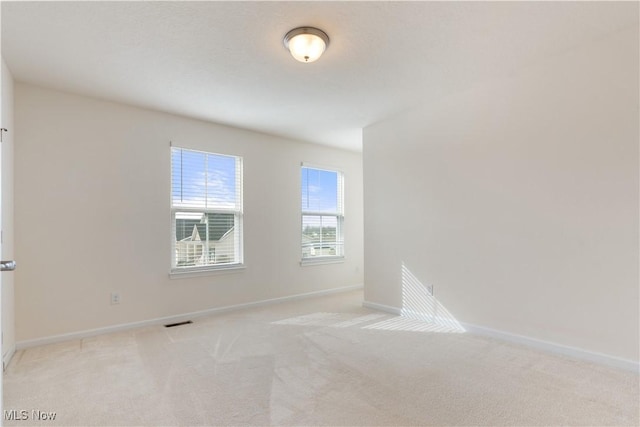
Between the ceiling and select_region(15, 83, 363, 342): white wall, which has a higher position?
the ceiling

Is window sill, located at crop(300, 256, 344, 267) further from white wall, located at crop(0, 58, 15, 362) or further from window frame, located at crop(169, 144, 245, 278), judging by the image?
white wall, located at crop(0, 58, 15, 362)

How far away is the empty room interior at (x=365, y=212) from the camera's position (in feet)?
7.88

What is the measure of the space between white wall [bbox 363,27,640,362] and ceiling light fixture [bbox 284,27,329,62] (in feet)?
6.09

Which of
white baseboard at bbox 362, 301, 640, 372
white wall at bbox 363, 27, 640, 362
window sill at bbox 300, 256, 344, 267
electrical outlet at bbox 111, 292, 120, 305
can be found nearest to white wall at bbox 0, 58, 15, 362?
electrical outlet at bbox 111, 292, 120, 305

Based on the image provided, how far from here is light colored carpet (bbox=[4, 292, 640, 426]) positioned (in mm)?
2152

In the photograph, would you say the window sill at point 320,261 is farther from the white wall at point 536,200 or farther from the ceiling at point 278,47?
the ceiling at point 278,47

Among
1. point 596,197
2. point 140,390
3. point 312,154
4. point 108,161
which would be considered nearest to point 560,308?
point 596,197

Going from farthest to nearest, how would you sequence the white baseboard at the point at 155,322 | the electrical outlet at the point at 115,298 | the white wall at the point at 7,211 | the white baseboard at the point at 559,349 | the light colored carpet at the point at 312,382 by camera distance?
the electrical outlet at the point at 115,298 → the white baseboard at the point at 155,322 → the white wall at the point at 7,211 → the white baseboard at the point at 559,349 → the light colored carpet at the point at 312,382

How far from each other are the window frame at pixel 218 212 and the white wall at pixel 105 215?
0.07 metres

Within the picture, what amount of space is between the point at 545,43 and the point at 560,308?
7.12 ft

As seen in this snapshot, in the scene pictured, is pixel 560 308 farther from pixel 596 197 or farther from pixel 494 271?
pixel 596 197

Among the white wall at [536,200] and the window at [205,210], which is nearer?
the white wall at [536,200]

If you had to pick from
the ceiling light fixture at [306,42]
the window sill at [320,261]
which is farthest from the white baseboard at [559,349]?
the ceiling light fixture at [306,42]

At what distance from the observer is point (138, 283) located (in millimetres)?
4031
